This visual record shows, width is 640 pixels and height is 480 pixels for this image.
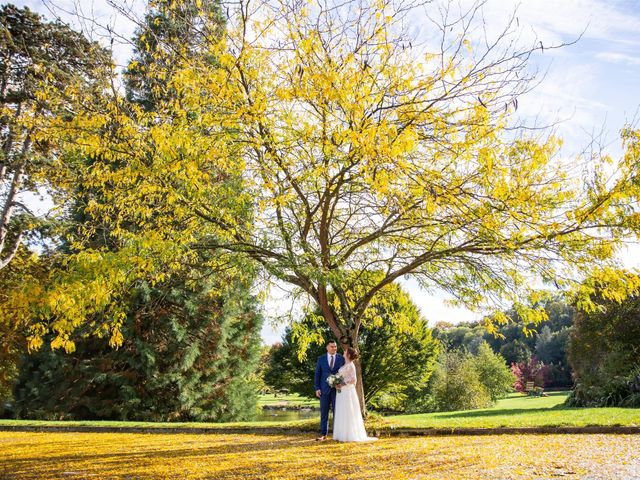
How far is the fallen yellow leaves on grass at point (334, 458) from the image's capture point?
19.5ft

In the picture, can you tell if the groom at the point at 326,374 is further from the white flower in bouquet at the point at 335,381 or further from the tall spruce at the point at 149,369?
the tall spruce at the point at 149,369

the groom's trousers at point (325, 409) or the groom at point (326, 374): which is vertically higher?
the groom at point (326, 374)

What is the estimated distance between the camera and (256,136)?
912cm

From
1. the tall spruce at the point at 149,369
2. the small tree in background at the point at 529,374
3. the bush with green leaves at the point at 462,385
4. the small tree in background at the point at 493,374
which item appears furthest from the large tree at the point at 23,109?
the small tree in background at the point at 529,374

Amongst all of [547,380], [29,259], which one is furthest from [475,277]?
[547,380]

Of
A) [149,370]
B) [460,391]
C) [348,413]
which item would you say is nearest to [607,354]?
[460,391]

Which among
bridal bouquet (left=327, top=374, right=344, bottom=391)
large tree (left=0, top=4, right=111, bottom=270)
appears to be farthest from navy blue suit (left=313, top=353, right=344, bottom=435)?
large tree (left=0, top=4, right=111, bottom=270)

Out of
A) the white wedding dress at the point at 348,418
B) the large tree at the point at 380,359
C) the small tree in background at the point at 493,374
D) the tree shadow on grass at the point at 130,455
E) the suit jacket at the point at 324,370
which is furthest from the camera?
the small tree in background at the point at 493,374

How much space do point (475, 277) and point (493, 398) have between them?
103 feet

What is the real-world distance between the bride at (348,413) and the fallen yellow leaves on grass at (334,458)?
0.43m

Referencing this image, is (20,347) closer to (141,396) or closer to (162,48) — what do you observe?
(141,396)

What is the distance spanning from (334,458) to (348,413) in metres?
2.23

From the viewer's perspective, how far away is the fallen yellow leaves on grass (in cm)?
595

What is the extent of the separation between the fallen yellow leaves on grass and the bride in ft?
1.42
